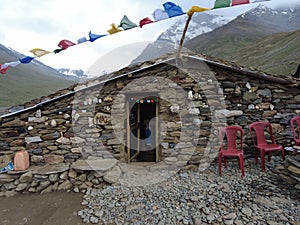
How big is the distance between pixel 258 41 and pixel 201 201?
26.4 meters

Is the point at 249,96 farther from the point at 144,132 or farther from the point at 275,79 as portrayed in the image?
the point at 144,132

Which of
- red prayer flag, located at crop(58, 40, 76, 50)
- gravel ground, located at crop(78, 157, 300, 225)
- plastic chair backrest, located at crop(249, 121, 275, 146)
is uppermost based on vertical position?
red prayer flag, located at crop(58, 40, 76, 50)

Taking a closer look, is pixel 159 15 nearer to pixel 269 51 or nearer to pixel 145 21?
pixel 145 21

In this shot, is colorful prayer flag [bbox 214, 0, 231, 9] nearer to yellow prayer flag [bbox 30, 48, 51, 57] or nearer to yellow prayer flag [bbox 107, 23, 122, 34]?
yellow prayer flag [bbox 107, 23, 122, 34]

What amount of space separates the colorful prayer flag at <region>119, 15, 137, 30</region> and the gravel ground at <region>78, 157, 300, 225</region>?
2.91 meters

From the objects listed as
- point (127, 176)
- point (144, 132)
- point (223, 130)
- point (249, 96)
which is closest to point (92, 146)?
point (127, 176)

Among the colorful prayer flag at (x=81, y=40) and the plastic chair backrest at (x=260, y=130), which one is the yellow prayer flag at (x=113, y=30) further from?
the plastic chair backrest at (x=260, y=130)

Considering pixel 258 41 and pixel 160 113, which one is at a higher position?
pixel 258 41

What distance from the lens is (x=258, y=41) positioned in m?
24.6

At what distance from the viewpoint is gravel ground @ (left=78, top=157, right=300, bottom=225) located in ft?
9.78

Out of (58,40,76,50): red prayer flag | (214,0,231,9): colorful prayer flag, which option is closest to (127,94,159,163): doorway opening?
(58,40,76,50): red prayer flag

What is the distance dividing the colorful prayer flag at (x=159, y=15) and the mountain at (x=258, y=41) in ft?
32.8

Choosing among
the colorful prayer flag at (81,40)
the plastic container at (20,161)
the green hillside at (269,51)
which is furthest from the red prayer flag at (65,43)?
the green hillside at (269,51)

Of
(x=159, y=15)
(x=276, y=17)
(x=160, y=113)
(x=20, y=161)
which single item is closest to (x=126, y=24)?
(x=159, y=15)
